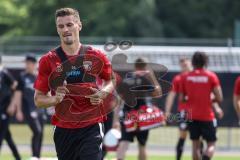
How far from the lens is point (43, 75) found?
32.3 feet

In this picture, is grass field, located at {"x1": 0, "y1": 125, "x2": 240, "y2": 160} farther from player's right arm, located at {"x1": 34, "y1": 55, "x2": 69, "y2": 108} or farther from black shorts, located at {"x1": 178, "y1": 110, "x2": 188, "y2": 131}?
player's right arm, located at {"x1": 34, "y1": 55, "x2": 69, "y2": 108}

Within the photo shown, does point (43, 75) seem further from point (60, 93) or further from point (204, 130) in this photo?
point (204, 130)

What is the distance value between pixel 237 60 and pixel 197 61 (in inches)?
369

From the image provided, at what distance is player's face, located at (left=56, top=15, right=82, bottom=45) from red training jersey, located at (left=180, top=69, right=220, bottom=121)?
225 inches

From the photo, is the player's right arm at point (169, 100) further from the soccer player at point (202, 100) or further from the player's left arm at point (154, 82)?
the soccer player at point (202, 100)

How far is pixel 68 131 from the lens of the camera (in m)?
9.92

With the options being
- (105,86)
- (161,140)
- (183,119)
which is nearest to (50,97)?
(105,86)

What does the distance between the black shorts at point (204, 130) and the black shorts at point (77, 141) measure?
567cm

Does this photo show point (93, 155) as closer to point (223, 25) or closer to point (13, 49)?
point (13, 49)

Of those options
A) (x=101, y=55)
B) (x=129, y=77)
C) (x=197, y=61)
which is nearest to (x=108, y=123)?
(x=129, y=77)

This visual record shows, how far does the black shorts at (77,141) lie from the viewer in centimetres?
A: 984

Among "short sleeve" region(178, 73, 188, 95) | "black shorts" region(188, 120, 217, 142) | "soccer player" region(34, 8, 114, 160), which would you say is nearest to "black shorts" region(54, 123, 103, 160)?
"soccer player" region(34, 8, 114, 160)

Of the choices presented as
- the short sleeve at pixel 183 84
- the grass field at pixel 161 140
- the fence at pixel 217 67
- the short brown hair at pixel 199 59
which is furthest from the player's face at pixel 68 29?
the fence at pixel 217 67

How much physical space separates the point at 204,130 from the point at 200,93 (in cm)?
66
